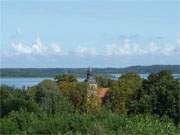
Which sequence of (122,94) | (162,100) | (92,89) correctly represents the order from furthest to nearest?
(92,89)
(122,94)
(162,100)

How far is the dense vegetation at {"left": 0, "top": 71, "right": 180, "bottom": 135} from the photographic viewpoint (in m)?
20.3

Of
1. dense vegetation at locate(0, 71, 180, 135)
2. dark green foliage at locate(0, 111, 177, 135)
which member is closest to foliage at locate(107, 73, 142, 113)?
dense vegetation at locate(0, 71, 180, 135)

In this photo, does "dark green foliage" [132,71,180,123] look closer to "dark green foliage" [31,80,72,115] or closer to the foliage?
the foliage

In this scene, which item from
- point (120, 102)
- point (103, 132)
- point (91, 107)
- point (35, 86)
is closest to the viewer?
point (103, 132)

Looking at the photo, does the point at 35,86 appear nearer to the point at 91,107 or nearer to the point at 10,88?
the point at 10,88

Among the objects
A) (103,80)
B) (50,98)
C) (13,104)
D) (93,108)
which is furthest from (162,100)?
(103,80)

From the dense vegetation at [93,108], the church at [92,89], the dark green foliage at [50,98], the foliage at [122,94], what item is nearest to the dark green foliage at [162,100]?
the dense vegetation at [93,108]

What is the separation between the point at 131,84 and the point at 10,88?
1066 cm

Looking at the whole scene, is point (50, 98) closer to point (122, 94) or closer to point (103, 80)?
point (122, 94)

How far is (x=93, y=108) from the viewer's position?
3931 centimetres

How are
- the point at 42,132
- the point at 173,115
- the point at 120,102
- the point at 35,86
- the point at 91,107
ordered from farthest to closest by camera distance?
the point at 35,86 → the point at 120,102 → the point at 91,107 → the point at 173,115 → the point at 42,132

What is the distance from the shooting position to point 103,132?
17.4 metres

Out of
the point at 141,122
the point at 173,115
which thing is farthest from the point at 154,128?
the point at 173,115

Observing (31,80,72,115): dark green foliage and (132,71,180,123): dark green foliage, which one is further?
(31,80,72,115): dark green foliage
